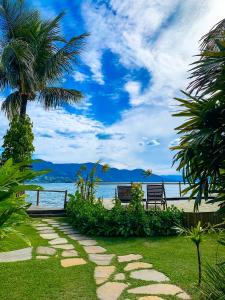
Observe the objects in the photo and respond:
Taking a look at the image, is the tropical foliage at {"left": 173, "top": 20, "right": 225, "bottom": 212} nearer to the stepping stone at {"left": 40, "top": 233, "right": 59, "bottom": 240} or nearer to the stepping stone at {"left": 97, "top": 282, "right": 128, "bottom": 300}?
the stepping stone at {"left": 97, "top": 282, "right": 128, "bottom": 300}

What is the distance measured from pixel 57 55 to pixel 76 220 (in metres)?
9.07

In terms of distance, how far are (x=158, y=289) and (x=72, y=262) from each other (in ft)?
5.65

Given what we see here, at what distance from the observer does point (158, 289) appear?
3.88 m

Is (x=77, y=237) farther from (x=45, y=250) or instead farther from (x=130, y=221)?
(x=45, y=250)

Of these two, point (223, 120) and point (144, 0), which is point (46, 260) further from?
point (144, 0)

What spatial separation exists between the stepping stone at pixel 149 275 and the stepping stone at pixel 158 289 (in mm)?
227

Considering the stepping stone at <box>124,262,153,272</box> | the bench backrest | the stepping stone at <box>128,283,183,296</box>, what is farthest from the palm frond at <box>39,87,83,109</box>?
the stepping stone at <box>128,283,183,296</box>

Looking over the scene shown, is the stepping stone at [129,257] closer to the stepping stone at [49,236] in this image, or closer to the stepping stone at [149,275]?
the stepping stone at [149,275]

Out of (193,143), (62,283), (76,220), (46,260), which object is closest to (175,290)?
(62,283)

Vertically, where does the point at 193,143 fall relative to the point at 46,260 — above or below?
above

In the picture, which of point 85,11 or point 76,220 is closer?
point 85,11

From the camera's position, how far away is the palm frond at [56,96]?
52.7ft

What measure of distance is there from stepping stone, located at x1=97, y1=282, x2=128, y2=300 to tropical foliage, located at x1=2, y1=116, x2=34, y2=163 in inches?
378

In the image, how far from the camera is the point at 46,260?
5211 mm
